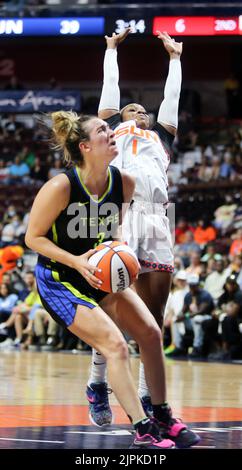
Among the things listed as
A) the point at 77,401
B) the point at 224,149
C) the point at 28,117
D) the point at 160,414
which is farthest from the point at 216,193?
the point at 160,414

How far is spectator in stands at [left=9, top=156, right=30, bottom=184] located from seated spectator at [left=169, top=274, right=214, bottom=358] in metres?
7.47

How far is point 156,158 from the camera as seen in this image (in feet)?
21.6

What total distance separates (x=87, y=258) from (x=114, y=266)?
0.16 m

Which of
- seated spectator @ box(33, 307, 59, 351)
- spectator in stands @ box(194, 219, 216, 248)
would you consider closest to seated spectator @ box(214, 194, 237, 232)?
spectator in stands @ box(194, 219, 216, 248)

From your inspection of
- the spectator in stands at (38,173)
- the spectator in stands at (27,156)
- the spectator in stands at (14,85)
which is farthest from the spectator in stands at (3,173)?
the spectator in stands at (14,85)

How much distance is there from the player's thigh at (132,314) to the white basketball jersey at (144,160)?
115cm

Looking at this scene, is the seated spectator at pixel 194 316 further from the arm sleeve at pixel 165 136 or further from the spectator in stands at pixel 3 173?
the spectator in stands at pixel 3 173

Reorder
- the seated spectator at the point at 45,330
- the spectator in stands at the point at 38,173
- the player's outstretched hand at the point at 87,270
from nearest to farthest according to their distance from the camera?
the player's outstretched hand at the point at 87,270 < the seated spectator at the point at 45,330 < the spectator in stands at the point at 38,173

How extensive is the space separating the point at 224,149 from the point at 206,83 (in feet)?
11.1

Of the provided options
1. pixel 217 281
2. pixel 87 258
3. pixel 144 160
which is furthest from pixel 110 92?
pixel 217 281

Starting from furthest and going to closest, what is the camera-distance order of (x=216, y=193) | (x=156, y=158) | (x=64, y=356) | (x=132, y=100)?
(x=132, y=100) < (x=216, y=193) < (x=64, y=356) < (x=156, y=158)

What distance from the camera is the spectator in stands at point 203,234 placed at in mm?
17094

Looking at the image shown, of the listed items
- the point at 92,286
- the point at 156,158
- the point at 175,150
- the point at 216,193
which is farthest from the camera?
the point at 175,150

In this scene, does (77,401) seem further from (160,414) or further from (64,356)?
(64,356)
